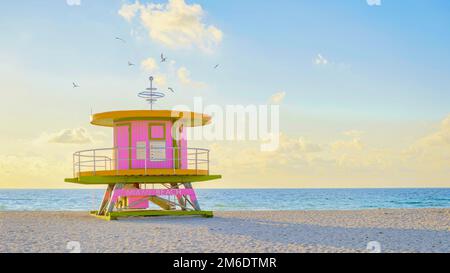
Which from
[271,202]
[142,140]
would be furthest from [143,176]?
[271,202]

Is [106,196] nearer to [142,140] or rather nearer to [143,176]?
[143,176]

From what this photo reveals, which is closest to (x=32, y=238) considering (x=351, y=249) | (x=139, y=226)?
(x=139, y=226)

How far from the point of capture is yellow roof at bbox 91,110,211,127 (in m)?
20.6

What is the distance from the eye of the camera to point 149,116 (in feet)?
67.9

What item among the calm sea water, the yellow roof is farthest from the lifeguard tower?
the calm sea water

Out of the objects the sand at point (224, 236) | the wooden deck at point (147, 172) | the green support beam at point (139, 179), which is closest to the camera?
the sand at point (224, 236)

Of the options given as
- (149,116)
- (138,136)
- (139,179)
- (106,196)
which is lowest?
(106,196)

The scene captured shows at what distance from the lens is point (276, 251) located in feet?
40.1

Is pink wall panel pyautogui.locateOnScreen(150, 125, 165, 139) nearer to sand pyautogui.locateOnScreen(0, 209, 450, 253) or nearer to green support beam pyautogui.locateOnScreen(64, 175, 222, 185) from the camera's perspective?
green support beam pyautogui.locateOnScreen(64, 175, 222, 185)

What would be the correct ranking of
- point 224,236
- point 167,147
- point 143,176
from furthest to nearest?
point 167,147
point 143,176
point 224,236

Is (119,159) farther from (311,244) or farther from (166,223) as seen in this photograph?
(311,244)

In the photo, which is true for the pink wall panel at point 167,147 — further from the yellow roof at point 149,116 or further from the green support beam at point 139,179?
the green support beam at point 139,179

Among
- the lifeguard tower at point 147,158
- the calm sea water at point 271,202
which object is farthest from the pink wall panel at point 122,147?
the calm sea water at point 271,202

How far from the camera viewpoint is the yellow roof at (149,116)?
20.6m
